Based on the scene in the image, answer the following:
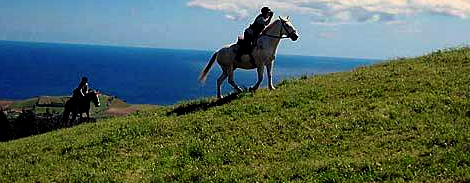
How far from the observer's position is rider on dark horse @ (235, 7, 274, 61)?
884 inches

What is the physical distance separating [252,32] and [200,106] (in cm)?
348

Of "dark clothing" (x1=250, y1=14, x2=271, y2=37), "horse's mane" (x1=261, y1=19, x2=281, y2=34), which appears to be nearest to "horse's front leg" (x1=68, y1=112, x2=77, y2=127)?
"dark clothing" (x1=250, y1=14, x2=271, y2=37)

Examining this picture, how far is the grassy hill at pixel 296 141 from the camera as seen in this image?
1177 centimetres

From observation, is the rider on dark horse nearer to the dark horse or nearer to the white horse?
the white horse

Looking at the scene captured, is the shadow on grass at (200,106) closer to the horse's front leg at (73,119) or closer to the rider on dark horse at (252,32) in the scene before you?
the rider on dark horse at (252,32)

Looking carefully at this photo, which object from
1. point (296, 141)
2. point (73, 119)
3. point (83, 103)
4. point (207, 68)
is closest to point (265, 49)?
point (207, 68)

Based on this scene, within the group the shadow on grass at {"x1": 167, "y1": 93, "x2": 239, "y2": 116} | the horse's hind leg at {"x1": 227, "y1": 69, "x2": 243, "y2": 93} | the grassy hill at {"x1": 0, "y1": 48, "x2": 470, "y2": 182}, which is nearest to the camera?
the grassy hill at {"x1": 0, "y1": 48, "x2": 470, "y2": 182}

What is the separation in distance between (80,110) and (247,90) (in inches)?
397

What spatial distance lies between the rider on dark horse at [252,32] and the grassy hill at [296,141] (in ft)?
6.03

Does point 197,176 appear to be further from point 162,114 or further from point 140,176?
point 162,114

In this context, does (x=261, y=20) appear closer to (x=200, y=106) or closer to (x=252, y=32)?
(x=252, y=32)

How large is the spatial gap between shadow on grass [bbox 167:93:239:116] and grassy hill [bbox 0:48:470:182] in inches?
7.0

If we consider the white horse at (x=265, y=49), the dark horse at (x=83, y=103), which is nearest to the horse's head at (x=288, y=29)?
the white horse at (x=265, y=49)

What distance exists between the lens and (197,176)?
12.9m
